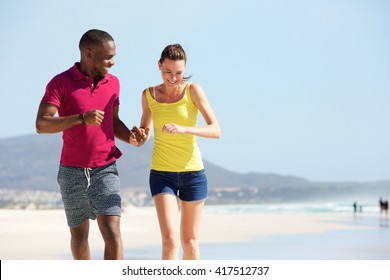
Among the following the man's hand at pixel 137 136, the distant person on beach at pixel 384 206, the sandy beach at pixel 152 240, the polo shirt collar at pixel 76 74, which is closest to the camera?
the polo shirt collar at pixel 76 74

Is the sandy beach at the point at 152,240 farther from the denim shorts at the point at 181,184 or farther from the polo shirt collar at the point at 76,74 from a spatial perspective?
the polo shirt collar at the point at 76,74

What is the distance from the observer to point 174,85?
5004mm

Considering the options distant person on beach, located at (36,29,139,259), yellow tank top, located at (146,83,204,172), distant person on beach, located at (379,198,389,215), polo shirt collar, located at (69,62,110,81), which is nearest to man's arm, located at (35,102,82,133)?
distant person on beach, located at (36,29,139,259)

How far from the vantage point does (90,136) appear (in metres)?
4.79

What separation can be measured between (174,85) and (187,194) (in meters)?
0.69

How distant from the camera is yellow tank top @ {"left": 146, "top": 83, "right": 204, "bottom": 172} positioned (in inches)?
197

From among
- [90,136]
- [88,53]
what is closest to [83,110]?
[90,136]

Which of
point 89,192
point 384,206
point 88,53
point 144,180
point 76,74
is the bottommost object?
point 384,206

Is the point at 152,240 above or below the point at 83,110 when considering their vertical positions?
below

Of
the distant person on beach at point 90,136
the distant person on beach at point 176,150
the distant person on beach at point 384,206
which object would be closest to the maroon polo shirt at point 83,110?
the distant person on beach at point 90,136

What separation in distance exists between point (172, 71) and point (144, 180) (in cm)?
5904

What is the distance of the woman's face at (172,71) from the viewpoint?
193 inches

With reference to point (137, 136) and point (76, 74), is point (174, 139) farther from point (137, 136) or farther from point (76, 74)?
point (76, 74)
